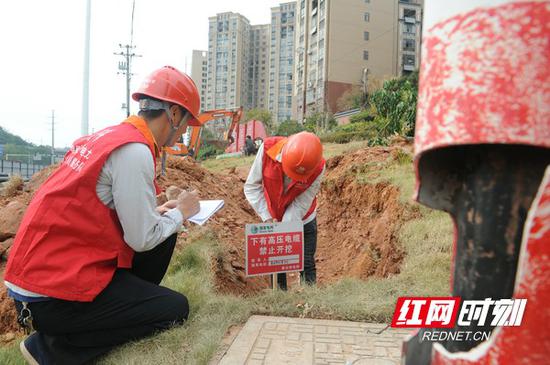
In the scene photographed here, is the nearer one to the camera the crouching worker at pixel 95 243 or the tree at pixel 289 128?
the crouching worker at pixel 95 243

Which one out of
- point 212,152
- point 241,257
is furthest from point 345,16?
point 241,257

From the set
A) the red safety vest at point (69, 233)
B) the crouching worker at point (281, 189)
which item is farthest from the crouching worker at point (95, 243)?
the crouching worker at point (281, 189)

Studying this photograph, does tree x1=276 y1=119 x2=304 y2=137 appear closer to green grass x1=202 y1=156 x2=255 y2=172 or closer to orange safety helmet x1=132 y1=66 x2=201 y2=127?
green grass x1=202 y1=156 x2=255 y2=172

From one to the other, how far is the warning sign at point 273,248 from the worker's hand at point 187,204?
0.77 m

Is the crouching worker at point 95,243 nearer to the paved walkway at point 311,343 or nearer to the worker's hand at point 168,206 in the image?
the worker's hand at point 168,206

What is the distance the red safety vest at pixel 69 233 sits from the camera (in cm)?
220

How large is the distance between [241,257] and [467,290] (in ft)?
17.5

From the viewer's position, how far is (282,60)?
219 ft

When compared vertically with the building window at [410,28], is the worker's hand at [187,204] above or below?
below

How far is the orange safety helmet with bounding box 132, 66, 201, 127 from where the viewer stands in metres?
2.62

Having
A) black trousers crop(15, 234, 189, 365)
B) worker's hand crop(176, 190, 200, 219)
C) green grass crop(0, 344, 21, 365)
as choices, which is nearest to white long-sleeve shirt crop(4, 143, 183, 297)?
black trousers crop(15, 234, 189, 365)

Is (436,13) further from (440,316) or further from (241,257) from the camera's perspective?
(241,257)

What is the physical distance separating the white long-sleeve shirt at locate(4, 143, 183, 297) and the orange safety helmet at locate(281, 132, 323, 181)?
1639 millimetres

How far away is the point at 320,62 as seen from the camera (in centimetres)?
4497
